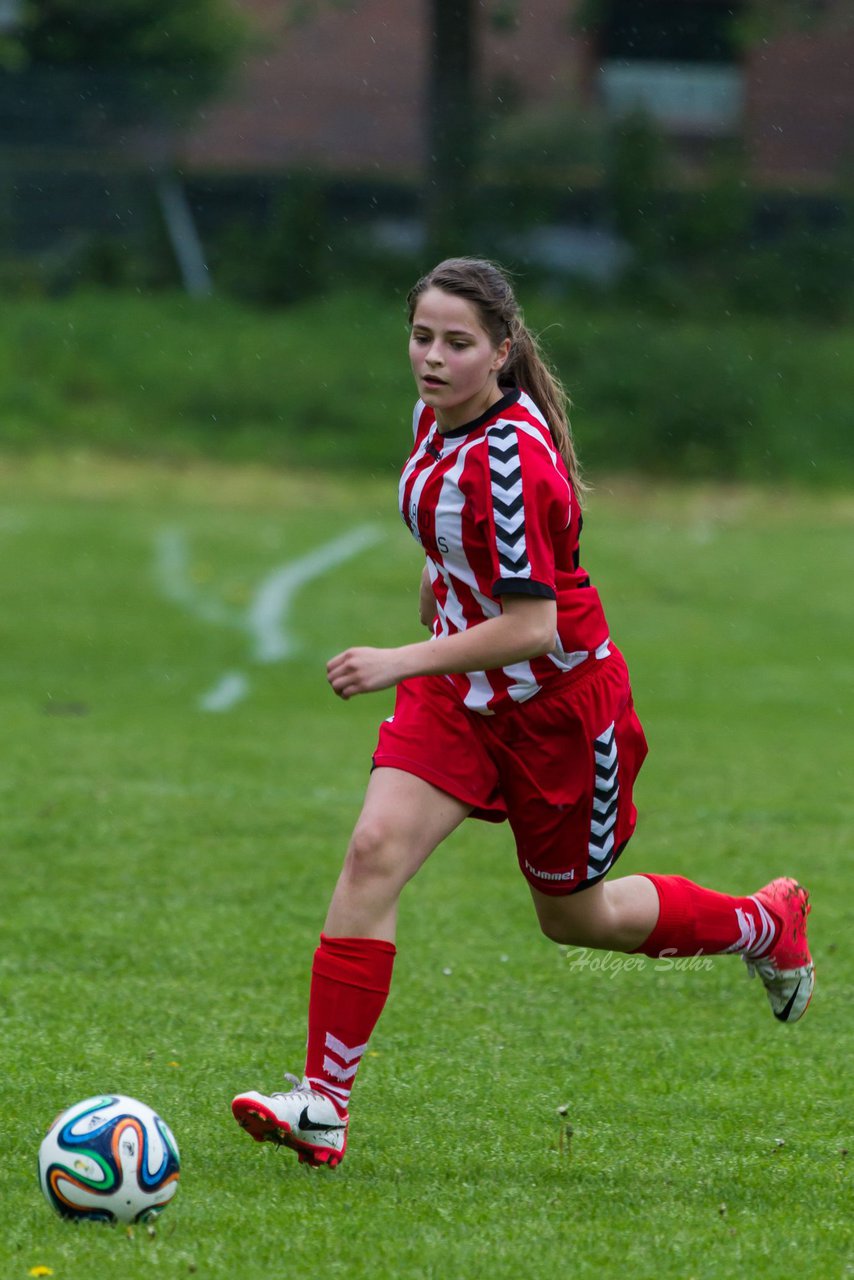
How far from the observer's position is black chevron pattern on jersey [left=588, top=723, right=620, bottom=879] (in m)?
4.43

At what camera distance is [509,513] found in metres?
4.12

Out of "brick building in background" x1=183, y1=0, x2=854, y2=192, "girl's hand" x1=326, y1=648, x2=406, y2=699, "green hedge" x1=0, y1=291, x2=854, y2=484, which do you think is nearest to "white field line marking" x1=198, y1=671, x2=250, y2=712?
"girl's hand" x1=326, y1=648, x2=406, y2=699

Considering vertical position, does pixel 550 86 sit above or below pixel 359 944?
below

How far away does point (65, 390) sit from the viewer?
23.2 meters

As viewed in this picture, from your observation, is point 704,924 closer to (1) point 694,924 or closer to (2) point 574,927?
(1) point 694,924

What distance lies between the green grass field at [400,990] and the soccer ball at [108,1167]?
0.20 ft

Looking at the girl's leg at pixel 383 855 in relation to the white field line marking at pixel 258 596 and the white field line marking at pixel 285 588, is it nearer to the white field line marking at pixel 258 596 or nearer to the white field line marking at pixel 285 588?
the white field line marking at pixel 258 596

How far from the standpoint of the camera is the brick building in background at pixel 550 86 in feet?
86.0

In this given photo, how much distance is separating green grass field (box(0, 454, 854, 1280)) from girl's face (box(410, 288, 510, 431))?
1.68m

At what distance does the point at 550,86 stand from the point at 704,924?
2399cm

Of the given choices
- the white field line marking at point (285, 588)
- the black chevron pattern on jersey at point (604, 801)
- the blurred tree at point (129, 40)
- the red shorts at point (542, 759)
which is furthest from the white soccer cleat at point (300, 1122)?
the blurred tree at point (129, 40)

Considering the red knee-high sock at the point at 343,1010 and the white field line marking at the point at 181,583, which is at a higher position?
the red knee-high sock at the point at 343,1010

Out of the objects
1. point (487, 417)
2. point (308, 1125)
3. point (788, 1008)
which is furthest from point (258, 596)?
point (308, 1125)

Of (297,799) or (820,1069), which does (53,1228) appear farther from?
(297,799)
